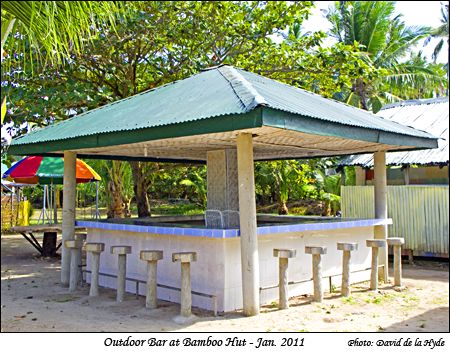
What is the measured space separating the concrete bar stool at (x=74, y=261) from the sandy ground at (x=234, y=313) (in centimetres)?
16

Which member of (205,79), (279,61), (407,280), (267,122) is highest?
(279,61)

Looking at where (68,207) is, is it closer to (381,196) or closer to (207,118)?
(207,118)

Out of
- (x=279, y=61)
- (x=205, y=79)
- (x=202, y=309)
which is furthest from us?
(x=279, y=61)

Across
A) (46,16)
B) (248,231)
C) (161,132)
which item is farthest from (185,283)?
(46,16)

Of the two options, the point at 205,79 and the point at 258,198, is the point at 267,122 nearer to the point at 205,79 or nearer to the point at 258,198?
the point at 205,79

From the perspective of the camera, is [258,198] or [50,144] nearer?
[50,144]

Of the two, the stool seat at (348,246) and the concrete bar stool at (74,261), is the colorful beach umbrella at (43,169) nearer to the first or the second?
the concrete bar stool at (74,261)

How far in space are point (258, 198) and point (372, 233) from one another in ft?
64.7

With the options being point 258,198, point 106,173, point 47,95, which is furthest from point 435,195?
point 258,198

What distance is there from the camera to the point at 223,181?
30.6 feet

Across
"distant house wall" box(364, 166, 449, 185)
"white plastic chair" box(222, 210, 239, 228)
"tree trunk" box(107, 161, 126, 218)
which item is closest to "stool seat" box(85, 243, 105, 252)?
"white plastic chair" box(222, 210, 239, 228)

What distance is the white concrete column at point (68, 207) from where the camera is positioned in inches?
375

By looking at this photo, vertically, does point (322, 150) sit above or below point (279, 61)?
below

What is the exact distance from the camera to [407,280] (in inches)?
405
